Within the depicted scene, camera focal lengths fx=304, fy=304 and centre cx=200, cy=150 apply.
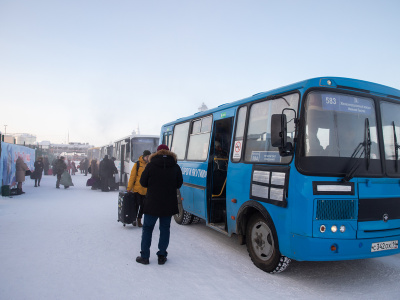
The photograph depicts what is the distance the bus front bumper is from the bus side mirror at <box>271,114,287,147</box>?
48.6 inches

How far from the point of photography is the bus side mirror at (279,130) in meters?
4.01

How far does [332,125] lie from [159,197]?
2755 mm

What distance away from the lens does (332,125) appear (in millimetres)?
4090

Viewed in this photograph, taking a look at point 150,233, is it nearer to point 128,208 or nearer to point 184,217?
point 128,208

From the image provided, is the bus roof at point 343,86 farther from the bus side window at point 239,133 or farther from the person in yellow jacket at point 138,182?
the person in yellow jacket at point 138,182

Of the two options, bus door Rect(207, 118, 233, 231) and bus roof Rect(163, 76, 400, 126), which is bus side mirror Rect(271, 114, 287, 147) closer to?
bus roof Rect(163, 76, 400, 126)

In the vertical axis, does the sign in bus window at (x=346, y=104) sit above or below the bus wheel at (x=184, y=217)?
above

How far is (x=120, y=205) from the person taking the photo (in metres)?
7.58

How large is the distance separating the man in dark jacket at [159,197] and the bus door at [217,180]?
160cm

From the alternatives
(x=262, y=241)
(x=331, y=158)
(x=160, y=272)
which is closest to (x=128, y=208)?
(x=160, y=272)

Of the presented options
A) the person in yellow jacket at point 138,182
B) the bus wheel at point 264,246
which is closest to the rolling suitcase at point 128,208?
the person in yellow jacket at point 138,182

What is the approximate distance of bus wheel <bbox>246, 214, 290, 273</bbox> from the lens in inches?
172

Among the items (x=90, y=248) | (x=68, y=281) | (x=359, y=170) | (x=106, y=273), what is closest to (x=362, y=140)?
(x=359, y=170)

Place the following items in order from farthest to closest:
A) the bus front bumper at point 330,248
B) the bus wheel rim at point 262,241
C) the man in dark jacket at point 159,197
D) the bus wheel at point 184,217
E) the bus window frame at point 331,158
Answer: the bus wheel at point 184,217 < the man in dark jacket at point 159,197 < the bus wheel rim at point 262,241 < the bus window frame at point 331,158 < the bus front bumper at point 330,248
